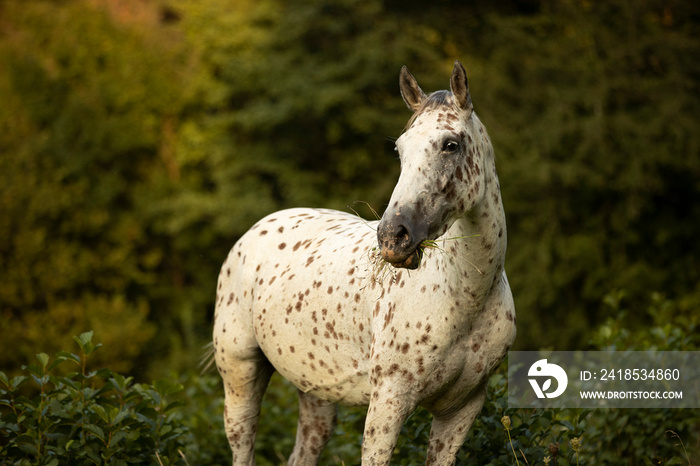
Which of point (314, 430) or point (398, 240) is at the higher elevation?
point (398, 240)

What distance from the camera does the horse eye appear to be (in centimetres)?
268

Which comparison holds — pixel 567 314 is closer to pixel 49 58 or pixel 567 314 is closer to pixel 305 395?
pixel 305 395

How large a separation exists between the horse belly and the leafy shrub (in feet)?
2.55

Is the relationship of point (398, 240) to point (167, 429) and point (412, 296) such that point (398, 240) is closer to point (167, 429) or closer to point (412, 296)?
point (412, 296)

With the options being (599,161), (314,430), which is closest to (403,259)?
(314,430)

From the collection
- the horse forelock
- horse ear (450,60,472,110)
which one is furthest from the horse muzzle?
horse ear (450,60,472,110)

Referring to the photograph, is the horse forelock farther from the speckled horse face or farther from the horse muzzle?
the horse muzzle

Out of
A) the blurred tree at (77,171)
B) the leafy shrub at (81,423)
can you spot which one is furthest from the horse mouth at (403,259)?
the blurred tree at (77,171)

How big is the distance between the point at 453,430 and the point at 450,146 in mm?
1360

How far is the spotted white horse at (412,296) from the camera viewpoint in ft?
8.71

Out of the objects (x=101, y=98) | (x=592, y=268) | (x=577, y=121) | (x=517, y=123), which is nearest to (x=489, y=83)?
(x=517, y=123)

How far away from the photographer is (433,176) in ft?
8.60

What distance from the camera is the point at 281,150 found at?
17.5 m

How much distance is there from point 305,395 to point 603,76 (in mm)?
10797
